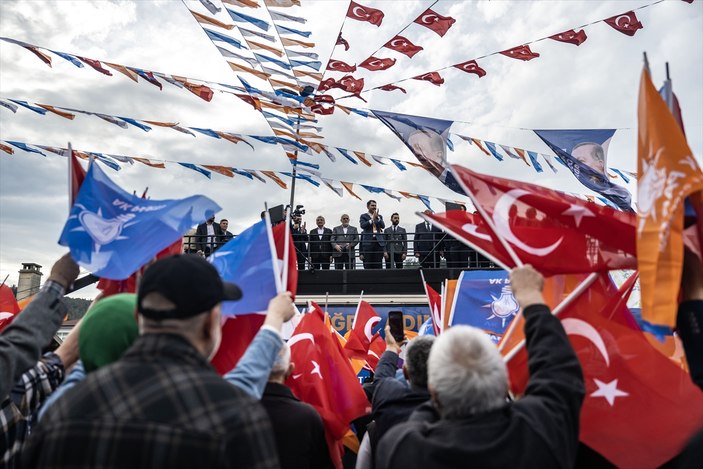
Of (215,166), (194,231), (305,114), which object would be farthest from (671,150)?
(194,231)

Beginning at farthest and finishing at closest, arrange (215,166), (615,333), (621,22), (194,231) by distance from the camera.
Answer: (194,231) → (215,166) → (621,22) → (615,333)

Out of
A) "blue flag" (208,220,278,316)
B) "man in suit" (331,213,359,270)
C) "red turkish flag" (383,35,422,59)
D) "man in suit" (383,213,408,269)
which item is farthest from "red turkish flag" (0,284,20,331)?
"man in suit" (383,213,408,269)

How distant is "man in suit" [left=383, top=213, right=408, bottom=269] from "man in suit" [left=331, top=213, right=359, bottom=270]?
801 mm

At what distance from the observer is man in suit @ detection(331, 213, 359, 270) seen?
45.1 feet

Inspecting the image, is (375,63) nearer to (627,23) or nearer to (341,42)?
(341,42)

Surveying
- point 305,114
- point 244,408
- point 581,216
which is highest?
point 305,114

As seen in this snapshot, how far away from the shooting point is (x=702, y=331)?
6.53 feet

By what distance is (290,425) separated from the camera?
3.08m

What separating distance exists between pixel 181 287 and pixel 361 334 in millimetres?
5492

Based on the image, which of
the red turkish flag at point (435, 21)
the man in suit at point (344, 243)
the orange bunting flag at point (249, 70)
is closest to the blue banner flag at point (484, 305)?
the red turkish flag at point (435, 21)

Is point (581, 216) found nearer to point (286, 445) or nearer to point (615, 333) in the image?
point (615, 333)

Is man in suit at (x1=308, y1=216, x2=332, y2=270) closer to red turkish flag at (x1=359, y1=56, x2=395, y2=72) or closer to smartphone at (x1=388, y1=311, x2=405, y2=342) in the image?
red turkish flag at (x1=359, y1=56, x2=395, y2=72)

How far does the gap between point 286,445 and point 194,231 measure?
13.6 meters

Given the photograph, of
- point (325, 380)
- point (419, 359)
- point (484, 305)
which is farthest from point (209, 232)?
point (419, 359)
